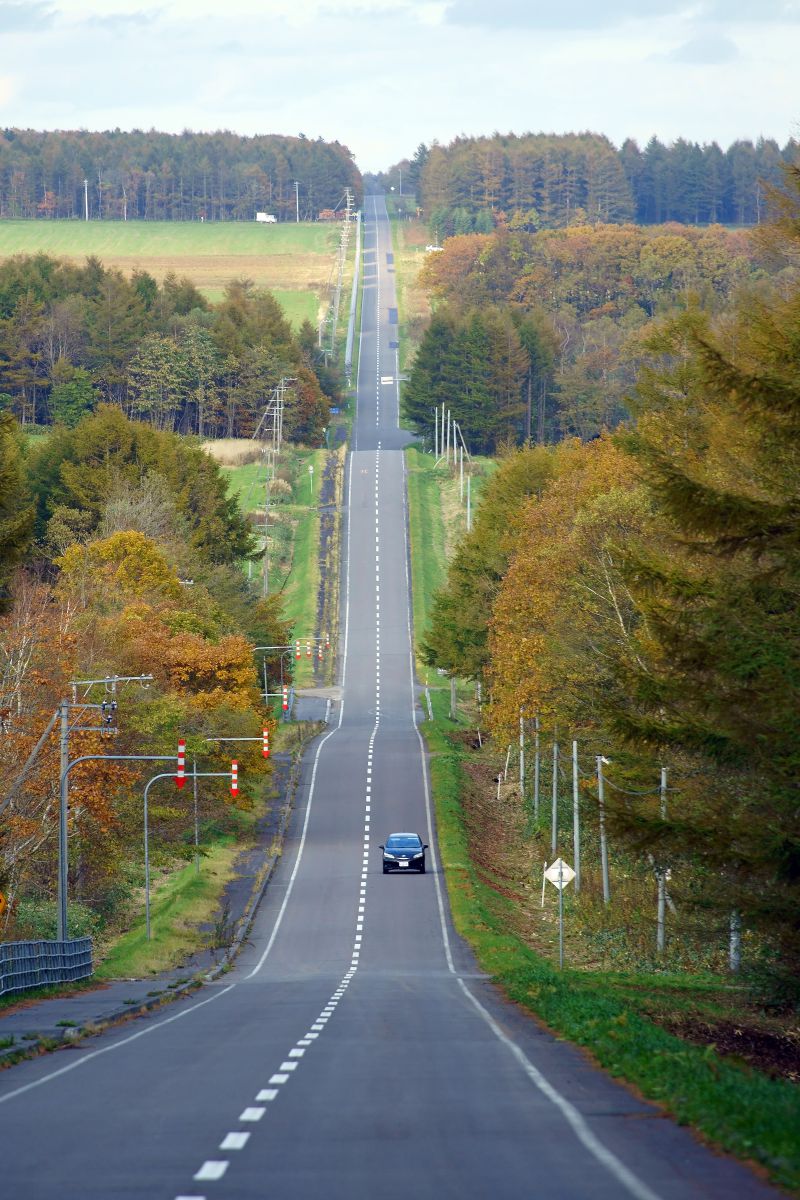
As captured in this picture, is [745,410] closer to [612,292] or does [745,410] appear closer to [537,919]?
[537,919]

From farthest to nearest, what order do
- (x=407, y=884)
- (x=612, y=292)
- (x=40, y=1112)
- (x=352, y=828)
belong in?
(x=612, y=292) < (x=352, y=828) < (x=407, y=884) < (x=40, y=1112)

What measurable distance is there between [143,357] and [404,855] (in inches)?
4302

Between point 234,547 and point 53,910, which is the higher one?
point 234,547

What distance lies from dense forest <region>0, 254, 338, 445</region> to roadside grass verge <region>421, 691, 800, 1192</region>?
381 feet

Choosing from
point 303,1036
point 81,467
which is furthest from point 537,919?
point 81,467

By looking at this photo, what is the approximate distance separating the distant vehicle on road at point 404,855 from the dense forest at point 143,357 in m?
99.3

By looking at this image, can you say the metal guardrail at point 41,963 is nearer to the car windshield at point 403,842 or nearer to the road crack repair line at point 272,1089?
the road crack repair line at point 272,1089

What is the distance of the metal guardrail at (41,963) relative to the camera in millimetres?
29844

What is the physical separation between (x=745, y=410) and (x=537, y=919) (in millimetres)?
33786

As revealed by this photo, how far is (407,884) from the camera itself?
57719mm

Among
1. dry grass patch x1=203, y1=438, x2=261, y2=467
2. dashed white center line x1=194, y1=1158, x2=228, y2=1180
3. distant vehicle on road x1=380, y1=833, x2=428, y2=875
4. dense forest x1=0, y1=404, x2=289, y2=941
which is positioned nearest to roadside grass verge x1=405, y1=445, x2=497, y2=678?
dry grass patch x1=203, y1=438, x2=261, y2=467

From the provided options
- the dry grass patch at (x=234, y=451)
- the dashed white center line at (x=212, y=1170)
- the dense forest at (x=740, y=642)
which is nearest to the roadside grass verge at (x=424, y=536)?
the dry grass patch at (x=234, y=451)

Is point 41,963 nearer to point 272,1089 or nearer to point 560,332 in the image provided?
point 272,1089

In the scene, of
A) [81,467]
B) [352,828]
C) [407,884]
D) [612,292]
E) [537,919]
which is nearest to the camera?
[537,919]
